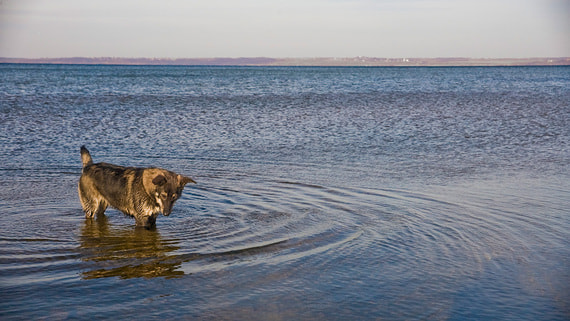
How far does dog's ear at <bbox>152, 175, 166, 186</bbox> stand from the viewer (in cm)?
1029

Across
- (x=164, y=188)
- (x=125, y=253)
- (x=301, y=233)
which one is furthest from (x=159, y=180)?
(x=301, y=233)

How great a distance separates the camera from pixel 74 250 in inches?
375

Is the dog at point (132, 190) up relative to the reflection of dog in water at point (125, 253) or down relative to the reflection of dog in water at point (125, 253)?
up

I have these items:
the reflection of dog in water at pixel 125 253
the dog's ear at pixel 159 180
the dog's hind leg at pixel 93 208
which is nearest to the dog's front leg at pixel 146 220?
the reflection of dog in water at pixel 125 253

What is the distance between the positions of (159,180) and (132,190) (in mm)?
779

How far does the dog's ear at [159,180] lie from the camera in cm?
1029

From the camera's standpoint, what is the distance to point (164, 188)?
10.4m

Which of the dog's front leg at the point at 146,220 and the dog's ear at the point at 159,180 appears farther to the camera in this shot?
the dog's front leg at the point at 146,220

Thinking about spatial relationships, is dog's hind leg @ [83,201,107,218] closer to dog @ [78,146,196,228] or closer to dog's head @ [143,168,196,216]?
dog @ [78,146,196,228]

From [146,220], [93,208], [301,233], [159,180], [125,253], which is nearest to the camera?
[125,253]

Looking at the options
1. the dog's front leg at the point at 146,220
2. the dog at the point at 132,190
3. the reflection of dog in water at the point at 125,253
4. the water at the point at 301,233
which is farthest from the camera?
the dog's front leg at the point at 146,220

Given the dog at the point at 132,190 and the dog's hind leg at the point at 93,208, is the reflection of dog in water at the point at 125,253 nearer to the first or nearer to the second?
the dog's hind leg at the point at 93,208

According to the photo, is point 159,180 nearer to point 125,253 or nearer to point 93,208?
point 125,253

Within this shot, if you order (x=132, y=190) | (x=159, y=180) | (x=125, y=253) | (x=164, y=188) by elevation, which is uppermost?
(x=159, y=180)
